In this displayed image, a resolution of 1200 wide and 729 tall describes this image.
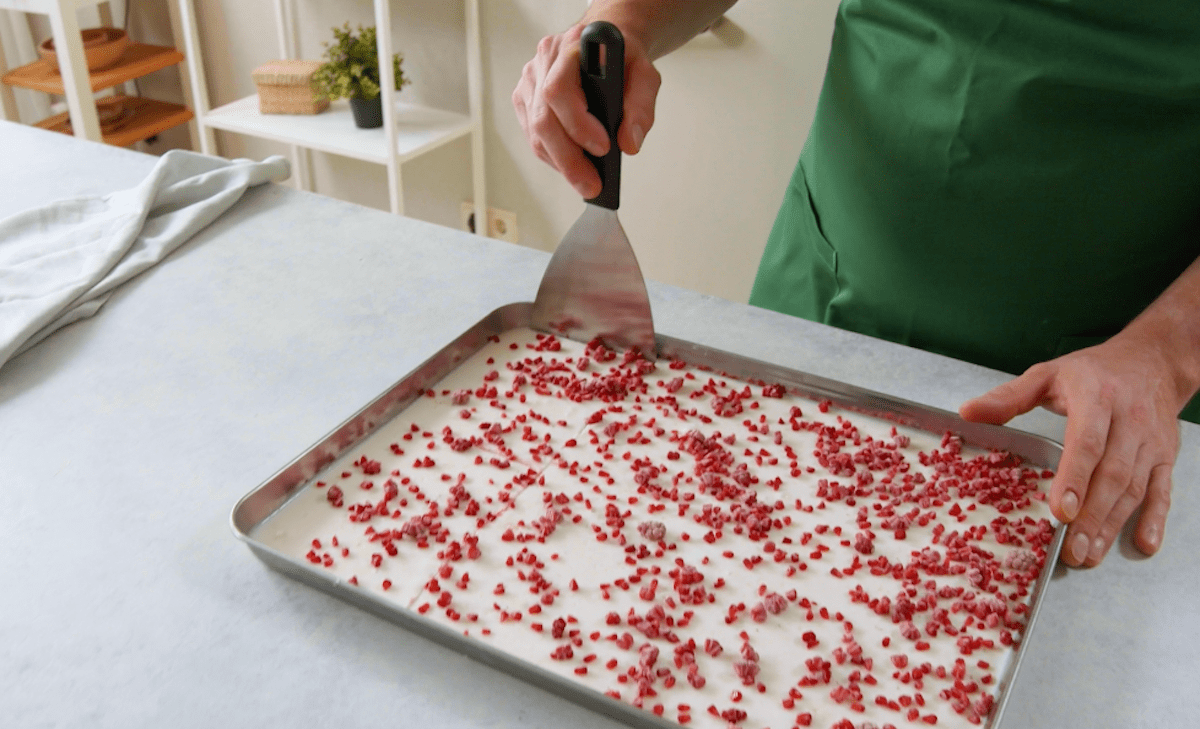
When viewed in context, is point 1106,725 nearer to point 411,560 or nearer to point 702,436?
point 702,436

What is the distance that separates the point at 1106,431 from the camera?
30.5 inches

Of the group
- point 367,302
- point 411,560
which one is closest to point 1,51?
point 367,302

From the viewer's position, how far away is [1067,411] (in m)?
0.80

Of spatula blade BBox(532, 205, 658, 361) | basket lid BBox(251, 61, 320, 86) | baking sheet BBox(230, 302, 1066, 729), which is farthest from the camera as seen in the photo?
basket lid BBox(251, 61, 320, 86)

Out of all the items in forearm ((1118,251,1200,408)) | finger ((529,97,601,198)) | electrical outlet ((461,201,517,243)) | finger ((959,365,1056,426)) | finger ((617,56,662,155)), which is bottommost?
electrical outlet ((461,201,517,243))

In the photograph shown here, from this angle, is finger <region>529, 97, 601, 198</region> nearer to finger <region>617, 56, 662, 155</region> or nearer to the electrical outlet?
finger <region>617, 56, 662, 155</region>

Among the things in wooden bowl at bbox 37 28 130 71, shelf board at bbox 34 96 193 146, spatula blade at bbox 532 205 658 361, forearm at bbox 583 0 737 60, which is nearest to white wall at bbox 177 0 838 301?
shelf board at bbox 34 96 193 146

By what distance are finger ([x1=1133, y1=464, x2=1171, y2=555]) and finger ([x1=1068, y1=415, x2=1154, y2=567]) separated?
0.01 meters

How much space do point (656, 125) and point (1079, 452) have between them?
5.11 feet

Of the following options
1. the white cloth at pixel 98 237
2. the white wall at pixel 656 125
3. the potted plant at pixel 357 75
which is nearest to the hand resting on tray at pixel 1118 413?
the white cloth at pixel 98 237

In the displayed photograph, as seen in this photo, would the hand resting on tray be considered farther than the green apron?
No

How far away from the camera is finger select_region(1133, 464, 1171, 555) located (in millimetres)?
757

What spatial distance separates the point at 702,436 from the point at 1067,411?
0.31 metres

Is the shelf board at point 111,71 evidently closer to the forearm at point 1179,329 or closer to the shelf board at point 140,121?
the shelf board at point 140,121
